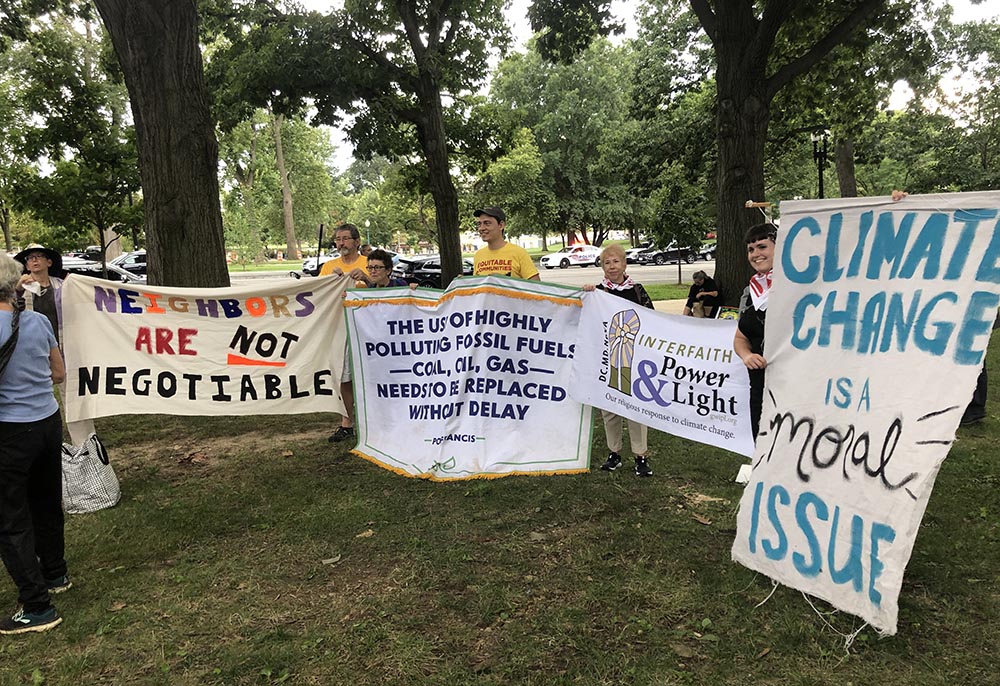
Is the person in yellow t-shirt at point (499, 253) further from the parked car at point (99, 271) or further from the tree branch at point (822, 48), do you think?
the parked car at point (99, 271)

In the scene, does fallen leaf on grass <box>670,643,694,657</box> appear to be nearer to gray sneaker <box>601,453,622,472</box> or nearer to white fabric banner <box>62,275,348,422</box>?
gray sneaker <box>601,453,622,472</box>

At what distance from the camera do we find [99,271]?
28.2 m

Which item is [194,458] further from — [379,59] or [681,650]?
[379,59]

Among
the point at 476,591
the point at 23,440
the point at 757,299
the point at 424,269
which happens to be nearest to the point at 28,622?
the point at 23,440

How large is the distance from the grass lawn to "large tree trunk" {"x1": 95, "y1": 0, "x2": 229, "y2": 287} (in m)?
2.33

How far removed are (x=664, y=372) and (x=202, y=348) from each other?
3.41 metres

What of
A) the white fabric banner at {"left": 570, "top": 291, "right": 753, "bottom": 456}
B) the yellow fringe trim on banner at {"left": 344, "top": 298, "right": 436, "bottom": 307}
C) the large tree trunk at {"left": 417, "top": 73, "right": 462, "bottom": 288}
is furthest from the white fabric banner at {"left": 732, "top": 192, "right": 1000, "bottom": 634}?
the large tree trunk at {"left": 417, "top": 73, "right": 462, "bottom": 288}

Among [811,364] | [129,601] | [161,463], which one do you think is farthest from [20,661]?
[811,364]

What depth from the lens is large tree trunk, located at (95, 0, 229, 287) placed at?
20.0 feet

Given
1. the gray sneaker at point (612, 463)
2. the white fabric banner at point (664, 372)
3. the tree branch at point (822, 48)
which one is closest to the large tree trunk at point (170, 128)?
the white fabric banner at point (664, 372)

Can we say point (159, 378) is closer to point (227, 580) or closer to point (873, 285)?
point (227, 580)

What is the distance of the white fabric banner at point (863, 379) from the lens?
2.59 metres

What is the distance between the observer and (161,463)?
553 cm

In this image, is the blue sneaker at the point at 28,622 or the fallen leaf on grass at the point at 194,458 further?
the fallen leaf on grass at the point at 194,458
